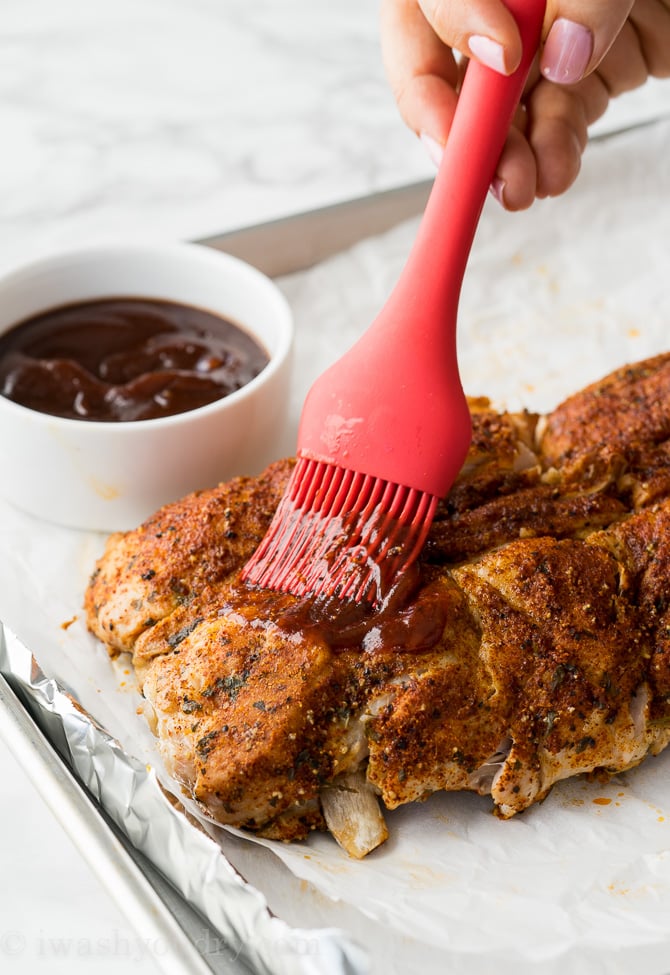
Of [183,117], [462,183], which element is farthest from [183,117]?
[462,183]

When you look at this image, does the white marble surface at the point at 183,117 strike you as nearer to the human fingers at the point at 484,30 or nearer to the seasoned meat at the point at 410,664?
the human fingers at the point at 484,30

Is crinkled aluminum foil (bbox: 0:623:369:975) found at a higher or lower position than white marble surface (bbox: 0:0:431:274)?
lower

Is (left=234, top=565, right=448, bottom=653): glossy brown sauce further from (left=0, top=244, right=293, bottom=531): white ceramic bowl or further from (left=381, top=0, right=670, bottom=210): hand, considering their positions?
(left=381, top=0, right=670, bottom=210): hand

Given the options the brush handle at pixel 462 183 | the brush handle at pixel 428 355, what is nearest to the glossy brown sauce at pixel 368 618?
the brush handle at pixel 428 355

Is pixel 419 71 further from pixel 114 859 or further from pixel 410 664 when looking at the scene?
pixel 114 859

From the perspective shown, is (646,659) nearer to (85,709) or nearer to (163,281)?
(85,709)

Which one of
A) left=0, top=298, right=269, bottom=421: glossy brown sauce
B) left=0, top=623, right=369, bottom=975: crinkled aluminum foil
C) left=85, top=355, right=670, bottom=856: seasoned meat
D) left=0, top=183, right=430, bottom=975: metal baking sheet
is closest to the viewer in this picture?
left=0, top=623, right=369, bottom=975: crinkled aluminum foil

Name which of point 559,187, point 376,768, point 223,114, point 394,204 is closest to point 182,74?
point 223,114

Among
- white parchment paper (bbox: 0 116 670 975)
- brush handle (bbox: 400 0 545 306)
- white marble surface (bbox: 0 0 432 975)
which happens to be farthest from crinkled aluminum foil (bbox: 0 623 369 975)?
white marble surface (bbox: 0 0 432 975)
